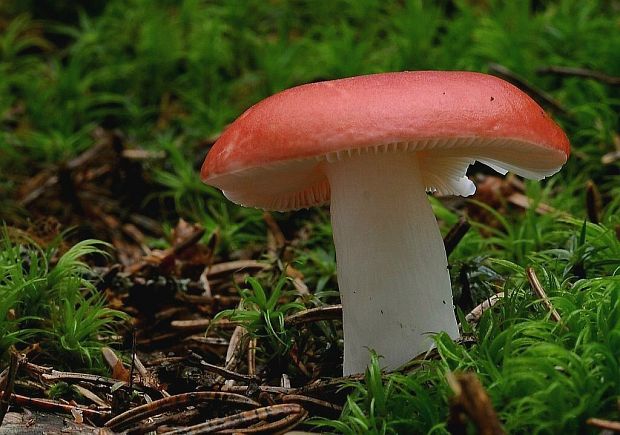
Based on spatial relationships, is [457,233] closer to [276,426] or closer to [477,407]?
[276,426]

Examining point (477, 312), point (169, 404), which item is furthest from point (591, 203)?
point (169, 404)

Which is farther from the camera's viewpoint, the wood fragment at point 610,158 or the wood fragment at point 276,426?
the wood fragment at point 610,158

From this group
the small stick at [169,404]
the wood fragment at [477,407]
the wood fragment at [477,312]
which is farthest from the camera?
the wood fragment at [477,312]

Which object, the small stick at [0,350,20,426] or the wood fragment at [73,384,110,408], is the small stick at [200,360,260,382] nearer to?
the wood fragment at [73,384,110,408]

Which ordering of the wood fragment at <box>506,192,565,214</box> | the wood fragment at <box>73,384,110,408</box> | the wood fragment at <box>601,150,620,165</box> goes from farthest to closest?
the wood fragment at <box>601,150,620,165</box>, the wood fragment at <box>506,192,565,214</box>, the wood fragment at <box>73,384,110,408</box>

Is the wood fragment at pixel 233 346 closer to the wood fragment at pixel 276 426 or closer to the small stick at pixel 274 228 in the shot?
the wood fragment at pixel 276 426

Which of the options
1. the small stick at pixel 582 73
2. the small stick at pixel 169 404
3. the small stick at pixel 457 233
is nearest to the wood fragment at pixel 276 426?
the small stick at pixel 169 404

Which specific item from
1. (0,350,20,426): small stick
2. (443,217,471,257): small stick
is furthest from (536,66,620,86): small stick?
Answer: (0,350,20,426): small stick
